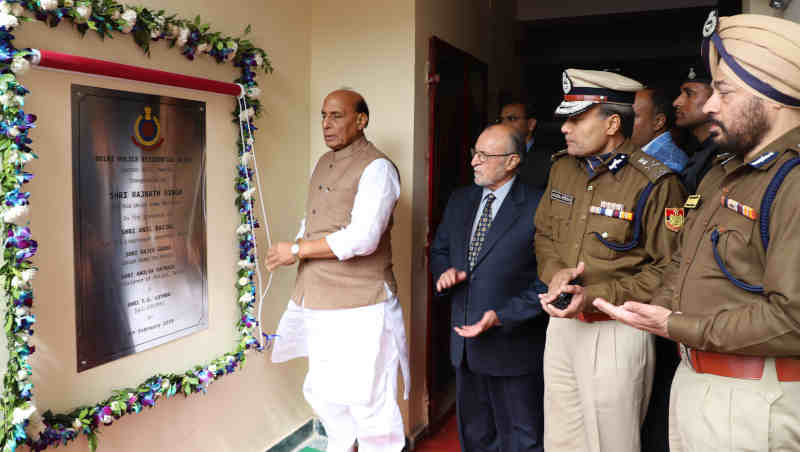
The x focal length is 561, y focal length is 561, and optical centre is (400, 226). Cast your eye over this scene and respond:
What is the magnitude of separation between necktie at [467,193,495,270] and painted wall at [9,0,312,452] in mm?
1007

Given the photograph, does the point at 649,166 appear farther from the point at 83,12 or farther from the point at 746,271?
the point at 83,12

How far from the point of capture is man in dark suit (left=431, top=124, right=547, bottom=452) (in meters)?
2.31

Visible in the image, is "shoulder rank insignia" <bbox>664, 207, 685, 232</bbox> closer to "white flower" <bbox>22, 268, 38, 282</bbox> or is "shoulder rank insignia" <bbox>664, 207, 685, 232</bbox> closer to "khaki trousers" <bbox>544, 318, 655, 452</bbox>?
"khaki trousers" <bbox>544, 318, 655, 452</bbox>

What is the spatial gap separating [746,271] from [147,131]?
1956 millimetres

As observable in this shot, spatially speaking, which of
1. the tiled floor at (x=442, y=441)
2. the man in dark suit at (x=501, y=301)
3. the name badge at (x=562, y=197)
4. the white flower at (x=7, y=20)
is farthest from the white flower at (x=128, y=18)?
the tiled floor at (x=442, y=441)

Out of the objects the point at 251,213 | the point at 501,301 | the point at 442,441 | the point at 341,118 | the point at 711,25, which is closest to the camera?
the point at 711,25

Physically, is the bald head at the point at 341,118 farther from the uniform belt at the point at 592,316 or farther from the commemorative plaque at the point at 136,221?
the uniform belt at the point at 592,316

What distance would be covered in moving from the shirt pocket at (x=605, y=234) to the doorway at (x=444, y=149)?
1.18 meters

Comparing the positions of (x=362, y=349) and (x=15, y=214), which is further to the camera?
(x=362, y=349)

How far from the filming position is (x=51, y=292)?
1.79 m

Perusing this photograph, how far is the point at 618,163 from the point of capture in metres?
1.95

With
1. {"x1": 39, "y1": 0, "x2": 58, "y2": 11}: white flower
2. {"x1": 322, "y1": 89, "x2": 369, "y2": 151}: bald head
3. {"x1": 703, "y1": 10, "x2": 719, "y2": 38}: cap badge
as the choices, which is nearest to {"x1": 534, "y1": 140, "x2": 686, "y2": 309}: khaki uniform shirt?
{"x1": 703, "y1": 10, "x2": 719, "y2": 38}: cap badge

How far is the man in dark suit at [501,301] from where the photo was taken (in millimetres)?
→ 2309

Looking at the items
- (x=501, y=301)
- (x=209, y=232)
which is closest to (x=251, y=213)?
(x=209, y=232)
